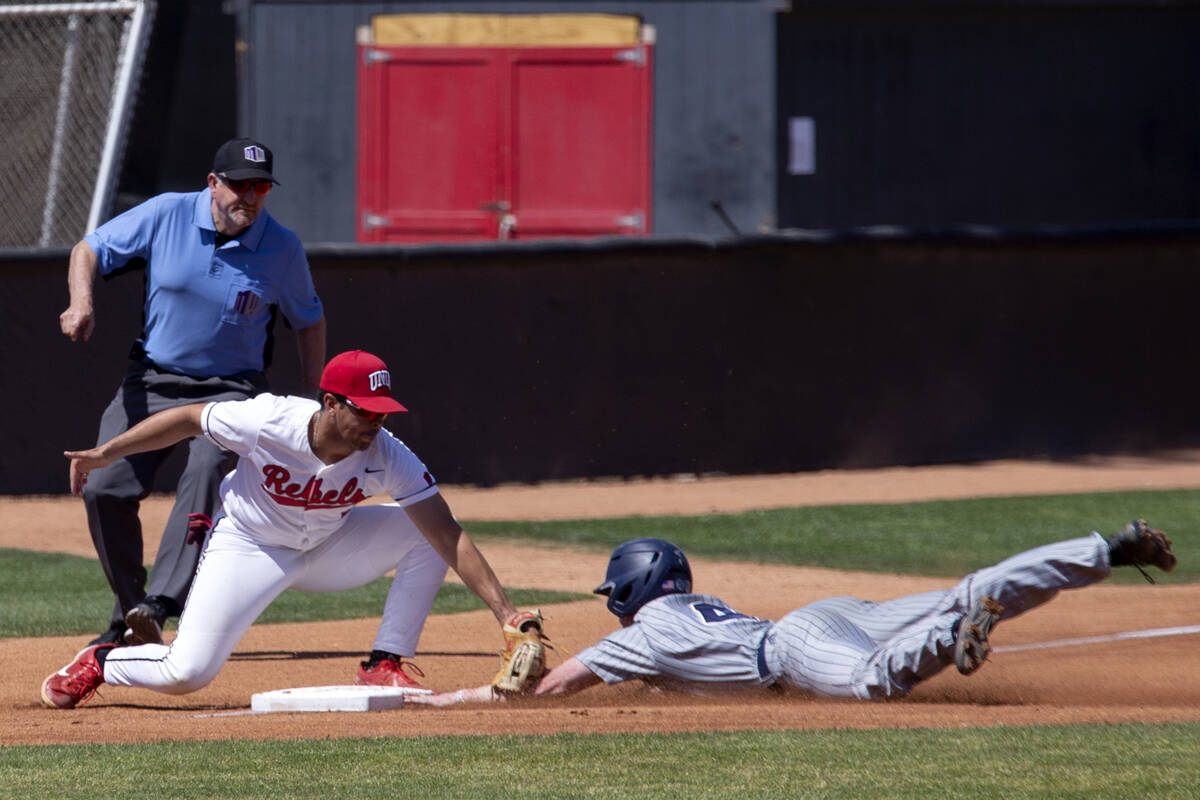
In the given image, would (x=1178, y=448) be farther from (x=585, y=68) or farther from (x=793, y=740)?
(x=793, y=740)

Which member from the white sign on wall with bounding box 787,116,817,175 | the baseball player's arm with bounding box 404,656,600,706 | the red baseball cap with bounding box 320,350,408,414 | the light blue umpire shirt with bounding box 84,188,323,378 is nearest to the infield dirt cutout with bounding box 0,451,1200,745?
the baseball player's arm with bounding box 404,656,600,706

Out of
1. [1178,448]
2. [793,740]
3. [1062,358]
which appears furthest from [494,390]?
[793,740]

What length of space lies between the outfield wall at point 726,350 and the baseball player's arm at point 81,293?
492 centimetres

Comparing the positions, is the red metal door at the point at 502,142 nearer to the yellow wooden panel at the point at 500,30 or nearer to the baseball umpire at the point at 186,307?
the yellow wooden panel at the point at 500,30

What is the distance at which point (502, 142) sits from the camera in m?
16.6

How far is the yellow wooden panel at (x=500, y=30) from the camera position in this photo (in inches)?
648

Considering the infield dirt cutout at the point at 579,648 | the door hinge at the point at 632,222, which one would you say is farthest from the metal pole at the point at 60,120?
the door hinge at the point at 632,222

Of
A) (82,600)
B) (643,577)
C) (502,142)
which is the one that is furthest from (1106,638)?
(502,142)

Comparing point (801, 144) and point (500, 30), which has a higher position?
point (500, 30)

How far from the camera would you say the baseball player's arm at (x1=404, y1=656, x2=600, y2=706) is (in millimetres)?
5981

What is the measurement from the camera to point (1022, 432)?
46.2 feet


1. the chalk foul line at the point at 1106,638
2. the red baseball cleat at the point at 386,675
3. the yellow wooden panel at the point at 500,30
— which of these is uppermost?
the yellow wooden panel at the point at 500,30

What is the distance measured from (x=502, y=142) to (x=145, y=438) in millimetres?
11226

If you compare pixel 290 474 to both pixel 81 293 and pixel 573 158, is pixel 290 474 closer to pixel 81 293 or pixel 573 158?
pixel 81 293
